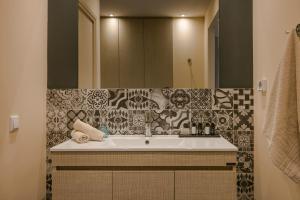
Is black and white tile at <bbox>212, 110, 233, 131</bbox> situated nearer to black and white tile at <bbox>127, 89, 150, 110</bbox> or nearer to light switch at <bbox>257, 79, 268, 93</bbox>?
light switch at <bbox>257, 79, 268, 93</bbox>

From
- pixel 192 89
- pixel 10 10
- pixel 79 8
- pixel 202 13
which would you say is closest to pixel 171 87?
pixel 192 89

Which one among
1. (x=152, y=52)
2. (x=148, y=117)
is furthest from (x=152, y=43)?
(x=148, y=117)

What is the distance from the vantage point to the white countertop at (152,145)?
71.4 inches

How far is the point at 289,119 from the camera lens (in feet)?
4.38

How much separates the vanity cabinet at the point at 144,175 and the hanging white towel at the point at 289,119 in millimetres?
484

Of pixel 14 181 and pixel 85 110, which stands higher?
pixel 85 110

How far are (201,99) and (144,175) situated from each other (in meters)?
0.88

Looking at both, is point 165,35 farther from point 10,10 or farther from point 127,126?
point 10,10

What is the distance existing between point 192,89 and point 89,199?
47.2 inches

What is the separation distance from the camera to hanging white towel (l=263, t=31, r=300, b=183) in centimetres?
132

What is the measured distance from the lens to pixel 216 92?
7.61 ft

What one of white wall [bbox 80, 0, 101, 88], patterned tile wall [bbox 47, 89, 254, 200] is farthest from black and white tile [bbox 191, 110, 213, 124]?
white wall [bbox 80, 0, 101, 88]

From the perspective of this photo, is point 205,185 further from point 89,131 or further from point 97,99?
point 97,99

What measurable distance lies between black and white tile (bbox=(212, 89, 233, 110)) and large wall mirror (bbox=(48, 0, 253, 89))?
6 centimetres
